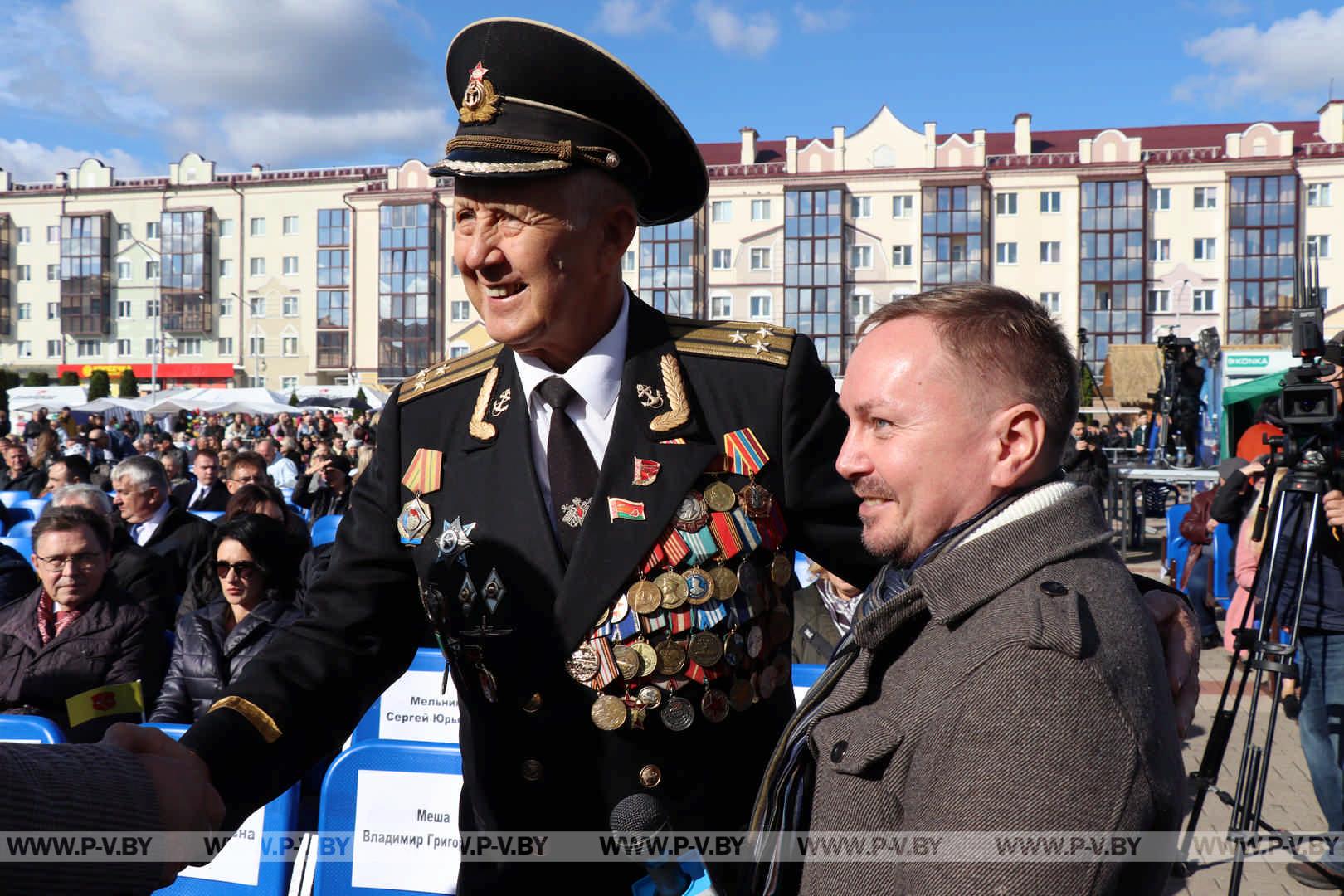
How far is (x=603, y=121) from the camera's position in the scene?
2020 mm

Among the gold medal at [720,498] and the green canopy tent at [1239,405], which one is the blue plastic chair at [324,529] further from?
the green canopy tent at [1239,405]

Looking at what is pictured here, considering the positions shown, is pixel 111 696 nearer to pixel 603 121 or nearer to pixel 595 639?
pixel 595 639

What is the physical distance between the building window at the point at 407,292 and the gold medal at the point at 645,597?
5980 cm

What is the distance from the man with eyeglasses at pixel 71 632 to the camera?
4.46m

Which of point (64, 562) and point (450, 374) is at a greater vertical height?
point (450, 374)

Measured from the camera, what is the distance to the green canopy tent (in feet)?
41.4

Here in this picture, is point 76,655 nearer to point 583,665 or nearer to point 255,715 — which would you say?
point 255,715

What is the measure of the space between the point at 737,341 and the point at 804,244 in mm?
56912

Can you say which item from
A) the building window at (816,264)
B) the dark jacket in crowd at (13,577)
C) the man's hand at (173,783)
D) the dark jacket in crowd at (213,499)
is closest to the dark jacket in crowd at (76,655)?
the dark jacket in crowd at (13,577)

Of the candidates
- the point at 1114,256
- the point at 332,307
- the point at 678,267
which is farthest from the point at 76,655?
the point at 332,307

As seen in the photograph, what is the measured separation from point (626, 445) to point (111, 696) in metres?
2.05

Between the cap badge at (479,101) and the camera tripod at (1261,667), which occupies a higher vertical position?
the cap badge at (479,101)

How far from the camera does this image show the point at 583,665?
1.87m

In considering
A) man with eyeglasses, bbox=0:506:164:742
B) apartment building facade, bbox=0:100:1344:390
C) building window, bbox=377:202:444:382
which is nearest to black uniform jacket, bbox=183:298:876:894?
man with eyeglasses, bbox=0:506:164:742
